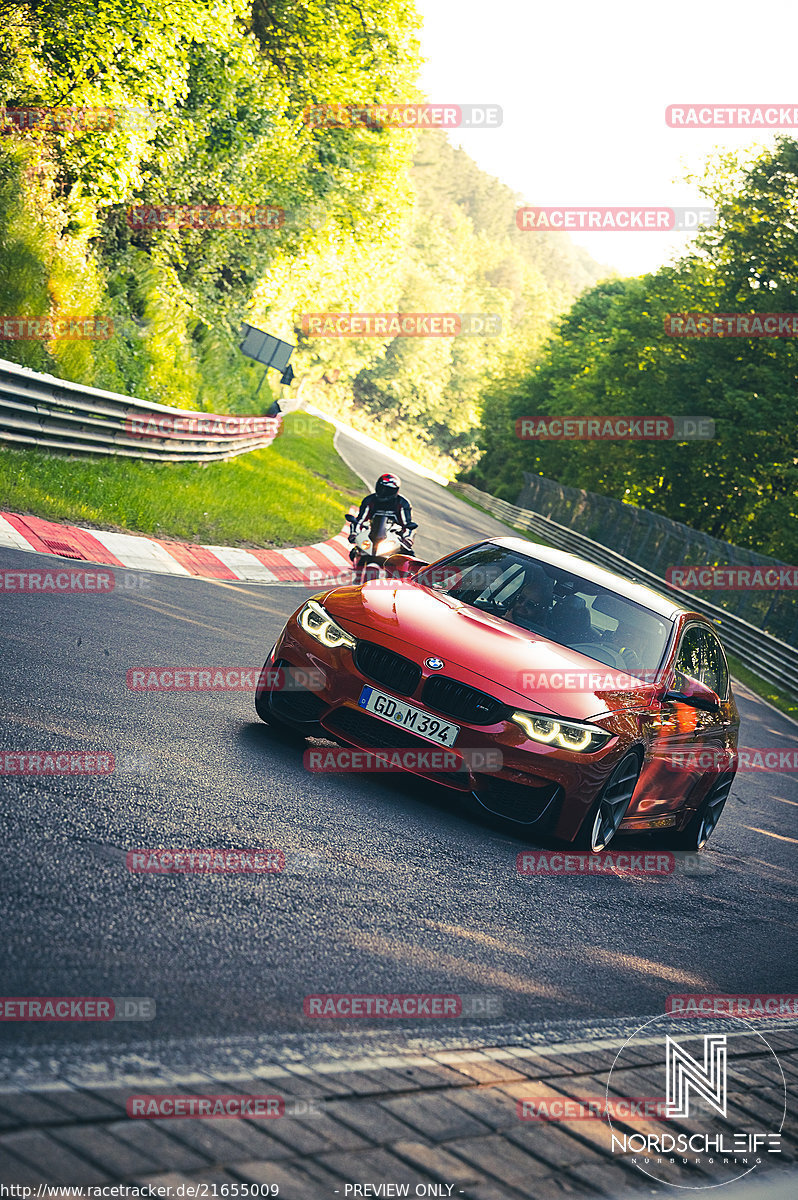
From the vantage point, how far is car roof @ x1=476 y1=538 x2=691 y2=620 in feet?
Result: 26.9

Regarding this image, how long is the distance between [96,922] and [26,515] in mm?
9549

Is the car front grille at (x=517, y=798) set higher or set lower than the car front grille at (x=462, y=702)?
lower

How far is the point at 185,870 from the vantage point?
4648 millimetres

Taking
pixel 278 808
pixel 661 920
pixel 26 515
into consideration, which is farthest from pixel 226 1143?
pixel 26 515

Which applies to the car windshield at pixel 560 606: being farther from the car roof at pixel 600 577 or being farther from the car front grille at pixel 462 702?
Answer: the car front grille at pixel 462 702

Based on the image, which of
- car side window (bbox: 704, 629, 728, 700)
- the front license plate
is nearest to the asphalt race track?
the front license plate

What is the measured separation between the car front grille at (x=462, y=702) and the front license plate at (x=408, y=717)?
0.23 feet

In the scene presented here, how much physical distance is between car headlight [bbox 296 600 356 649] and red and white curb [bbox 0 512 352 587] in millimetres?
5013

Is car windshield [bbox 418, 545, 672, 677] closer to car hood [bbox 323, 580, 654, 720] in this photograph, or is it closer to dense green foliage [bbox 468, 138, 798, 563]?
car hood [bbox 323, 580, 654, 720]

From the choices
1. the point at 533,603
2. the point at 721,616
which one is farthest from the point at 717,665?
the point at 721,616

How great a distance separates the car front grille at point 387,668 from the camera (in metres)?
6.57

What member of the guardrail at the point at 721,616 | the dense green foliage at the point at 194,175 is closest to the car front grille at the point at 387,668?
the guardrail at the point at 721,616

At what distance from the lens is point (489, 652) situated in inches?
267

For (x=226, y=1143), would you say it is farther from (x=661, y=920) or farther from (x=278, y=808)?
(x=661, y=920)
